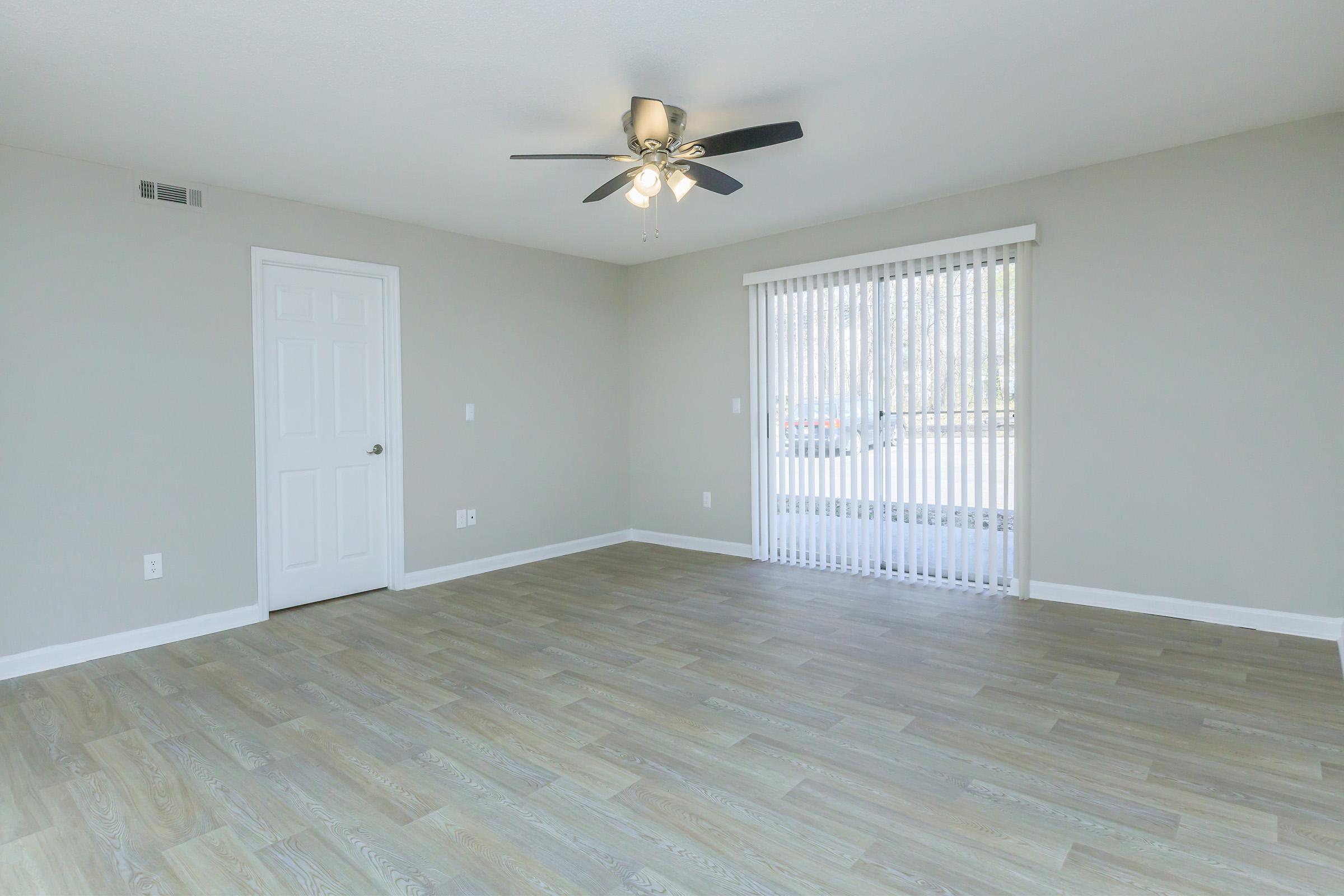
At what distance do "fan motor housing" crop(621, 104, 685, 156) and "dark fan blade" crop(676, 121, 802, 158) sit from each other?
0.40ft

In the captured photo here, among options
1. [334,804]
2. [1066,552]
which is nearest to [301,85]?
[334,804]

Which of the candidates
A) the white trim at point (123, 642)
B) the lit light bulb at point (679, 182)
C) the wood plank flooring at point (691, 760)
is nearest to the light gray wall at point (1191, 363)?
the wood plank flooring at point (691, 760)

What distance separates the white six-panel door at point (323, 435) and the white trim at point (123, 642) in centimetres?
28

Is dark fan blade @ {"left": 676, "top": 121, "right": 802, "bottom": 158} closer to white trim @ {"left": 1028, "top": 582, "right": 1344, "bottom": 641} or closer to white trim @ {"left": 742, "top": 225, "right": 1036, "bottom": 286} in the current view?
white trim @ {"left": 742, "top": 225, "right": 1036, "bottom": 286}

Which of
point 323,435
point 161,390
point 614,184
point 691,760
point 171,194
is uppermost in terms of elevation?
point 171,194

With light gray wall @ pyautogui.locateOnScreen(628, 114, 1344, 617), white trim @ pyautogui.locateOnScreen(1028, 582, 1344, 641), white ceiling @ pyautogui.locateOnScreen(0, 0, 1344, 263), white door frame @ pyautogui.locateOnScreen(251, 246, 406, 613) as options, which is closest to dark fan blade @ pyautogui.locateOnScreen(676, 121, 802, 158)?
white ceiling @ pyautogui.locateOnScreen(0, 0, 1344, 263)

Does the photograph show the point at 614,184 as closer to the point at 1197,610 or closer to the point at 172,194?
the point at 172,194

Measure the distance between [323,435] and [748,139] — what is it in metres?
3.34

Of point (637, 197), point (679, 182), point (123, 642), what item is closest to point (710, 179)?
point (679, 182)

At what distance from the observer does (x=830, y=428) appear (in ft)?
17.1

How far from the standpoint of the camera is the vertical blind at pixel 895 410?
4449 mm

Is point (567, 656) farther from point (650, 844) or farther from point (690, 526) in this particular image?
point (690, 526)

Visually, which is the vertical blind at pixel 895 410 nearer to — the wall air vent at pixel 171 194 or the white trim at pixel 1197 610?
the white trim at pixel 1197 610

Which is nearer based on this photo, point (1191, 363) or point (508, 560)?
point (1191, 363)
